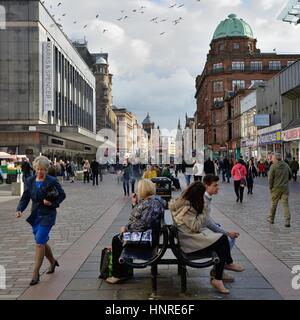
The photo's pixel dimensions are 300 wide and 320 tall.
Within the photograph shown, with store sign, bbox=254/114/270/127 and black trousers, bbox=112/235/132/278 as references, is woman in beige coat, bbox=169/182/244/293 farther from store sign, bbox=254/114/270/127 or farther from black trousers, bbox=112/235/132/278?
store sign, bbox=254/114/270/127

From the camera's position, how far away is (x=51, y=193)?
6.45m

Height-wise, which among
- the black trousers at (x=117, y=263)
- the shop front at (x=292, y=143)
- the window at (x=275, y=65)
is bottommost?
the black trousers at (x=117, y=263)

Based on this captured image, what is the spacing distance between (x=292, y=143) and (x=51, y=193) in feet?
124

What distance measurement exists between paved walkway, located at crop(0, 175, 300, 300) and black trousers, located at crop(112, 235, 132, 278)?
152 mm

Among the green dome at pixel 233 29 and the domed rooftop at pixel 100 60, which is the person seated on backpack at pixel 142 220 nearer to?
the green dome at pixel 233 29

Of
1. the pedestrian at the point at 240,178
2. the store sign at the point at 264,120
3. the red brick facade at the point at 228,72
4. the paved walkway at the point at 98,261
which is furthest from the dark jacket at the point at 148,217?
the red brick facade at the point at 228,72

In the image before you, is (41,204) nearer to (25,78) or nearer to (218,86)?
(25,78)

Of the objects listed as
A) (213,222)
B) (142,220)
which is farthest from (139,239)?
(213,222)

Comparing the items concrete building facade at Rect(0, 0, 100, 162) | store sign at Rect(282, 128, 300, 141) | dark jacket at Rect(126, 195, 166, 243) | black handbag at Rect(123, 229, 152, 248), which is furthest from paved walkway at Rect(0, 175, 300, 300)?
concrete building facade at Rect(0, 0, 100, 162)

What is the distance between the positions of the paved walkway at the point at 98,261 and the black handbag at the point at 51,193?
42.7 inches

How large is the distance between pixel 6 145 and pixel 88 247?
40162 millimetres

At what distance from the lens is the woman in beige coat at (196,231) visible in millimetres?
5938

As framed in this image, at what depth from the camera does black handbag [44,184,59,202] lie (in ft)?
21.1
